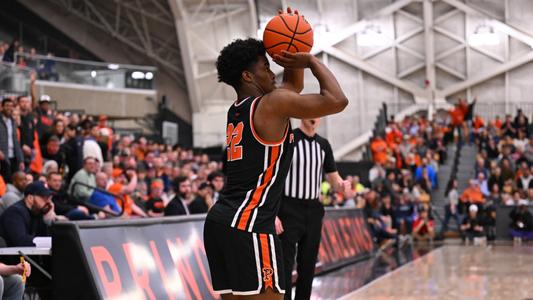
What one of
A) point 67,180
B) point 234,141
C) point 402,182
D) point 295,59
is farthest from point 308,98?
point 402,182

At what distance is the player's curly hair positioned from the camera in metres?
4.87

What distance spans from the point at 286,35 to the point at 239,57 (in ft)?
0.99

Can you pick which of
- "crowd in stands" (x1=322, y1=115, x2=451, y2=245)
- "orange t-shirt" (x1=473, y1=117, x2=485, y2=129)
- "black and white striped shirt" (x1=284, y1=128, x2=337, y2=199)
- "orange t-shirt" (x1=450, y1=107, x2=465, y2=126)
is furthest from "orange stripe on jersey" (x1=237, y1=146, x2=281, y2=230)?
"orange t-shirt" (x1=473, y1=117, x2=485, y2=129)

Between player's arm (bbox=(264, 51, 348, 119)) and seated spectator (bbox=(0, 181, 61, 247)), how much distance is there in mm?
4127

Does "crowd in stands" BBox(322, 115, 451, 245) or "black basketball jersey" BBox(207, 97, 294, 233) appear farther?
"crowd in stands" BBox(322, 115, 451, 245)

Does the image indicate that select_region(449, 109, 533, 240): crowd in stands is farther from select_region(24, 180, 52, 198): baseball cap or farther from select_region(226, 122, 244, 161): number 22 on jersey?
select_region(226, 122, 244, 161): number 22 on jersey

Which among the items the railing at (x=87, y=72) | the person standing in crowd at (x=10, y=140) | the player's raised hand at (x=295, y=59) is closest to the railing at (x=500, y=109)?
the railing at (x=87, y=72)

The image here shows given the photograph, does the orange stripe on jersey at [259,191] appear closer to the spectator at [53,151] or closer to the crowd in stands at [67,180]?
the crowd in stands at [67,180]

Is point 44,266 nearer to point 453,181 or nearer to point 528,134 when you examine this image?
point 453,181

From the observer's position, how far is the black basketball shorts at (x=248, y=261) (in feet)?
15.5

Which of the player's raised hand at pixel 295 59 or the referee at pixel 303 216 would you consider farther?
the referee at pixel 303 216

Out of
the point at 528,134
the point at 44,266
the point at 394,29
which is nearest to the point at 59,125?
the point at 44,266

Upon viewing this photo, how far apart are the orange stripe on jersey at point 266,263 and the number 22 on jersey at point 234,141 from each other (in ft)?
1.50

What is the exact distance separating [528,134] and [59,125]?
1887cm
